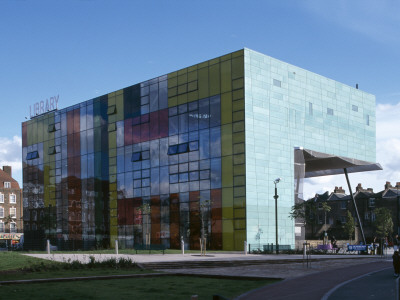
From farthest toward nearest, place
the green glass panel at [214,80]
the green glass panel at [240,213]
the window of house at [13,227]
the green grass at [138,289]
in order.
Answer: the window of house at [13,227], the green glass panel at [214,80], the green glass panel at [240,213], the green grass at [138,289]

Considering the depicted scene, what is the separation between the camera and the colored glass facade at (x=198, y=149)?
53875 mm

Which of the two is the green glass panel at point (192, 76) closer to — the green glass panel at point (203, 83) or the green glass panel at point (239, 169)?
the green glass panel at point (203, 83)

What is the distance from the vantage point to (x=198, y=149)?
56969 millimetres

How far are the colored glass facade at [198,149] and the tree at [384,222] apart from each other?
106 feet

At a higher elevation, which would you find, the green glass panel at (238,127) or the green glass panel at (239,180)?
the green glass panel at (238,127)

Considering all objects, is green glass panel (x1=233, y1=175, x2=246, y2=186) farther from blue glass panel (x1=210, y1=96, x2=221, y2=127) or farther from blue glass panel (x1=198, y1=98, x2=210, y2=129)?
blue glass panel (x1=198, y1=98, x2=210, y2=129)

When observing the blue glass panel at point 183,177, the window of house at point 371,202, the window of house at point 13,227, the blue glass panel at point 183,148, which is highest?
the blue glass panel at point 183,148

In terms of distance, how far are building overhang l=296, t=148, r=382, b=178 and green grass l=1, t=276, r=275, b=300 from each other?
41061 millimetres

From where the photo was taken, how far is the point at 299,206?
53312mm

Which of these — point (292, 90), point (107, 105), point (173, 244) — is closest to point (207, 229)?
point (173, 244)

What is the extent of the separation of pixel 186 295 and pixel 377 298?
560 centimetres

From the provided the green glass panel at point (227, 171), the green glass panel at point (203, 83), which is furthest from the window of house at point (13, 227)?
the green glass panel at point (227, 171)

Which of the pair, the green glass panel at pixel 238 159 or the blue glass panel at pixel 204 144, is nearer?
the green glass panel at pixel 238 159

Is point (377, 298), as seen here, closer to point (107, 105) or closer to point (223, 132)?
point (223, 132)
